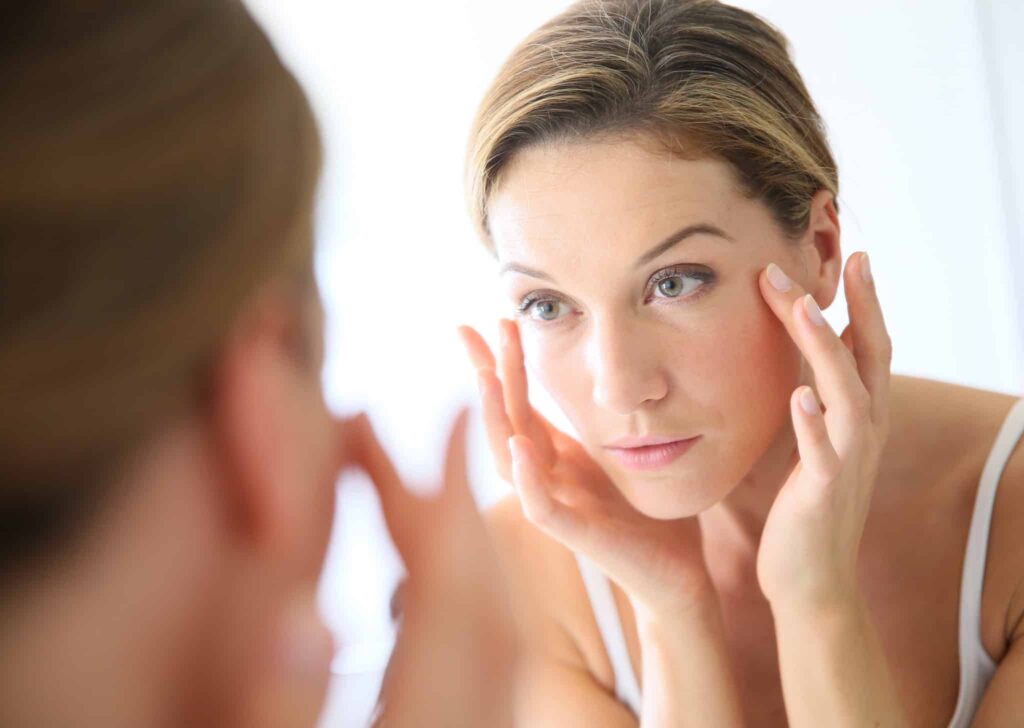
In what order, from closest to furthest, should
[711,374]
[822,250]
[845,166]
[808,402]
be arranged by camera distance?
[808,402], [711,374], [822,250], [845,166]

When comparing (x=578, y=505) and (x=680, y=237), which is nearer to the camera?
(x=680, y=237)

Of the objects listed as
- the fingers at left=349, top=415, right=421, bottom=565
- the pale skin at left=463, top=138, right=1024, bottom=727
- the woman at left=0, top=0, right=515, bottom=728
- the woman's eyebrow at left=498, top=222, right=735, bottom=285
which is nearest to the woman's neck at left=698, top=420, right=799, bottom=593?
the pale skin at left=463, top=138, right=1024, bottom=727

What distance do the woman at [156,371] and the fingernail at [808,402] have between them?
2.17 feet

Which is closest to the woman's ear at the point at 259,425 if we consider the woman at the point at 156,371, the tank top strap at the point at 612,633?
the woman at the point at 156,371

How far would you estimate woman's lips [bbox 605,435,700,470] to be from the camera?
1.22m

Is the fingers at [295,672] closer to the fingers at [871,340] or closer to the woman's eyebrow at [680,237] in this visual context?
the woman's eyebrow at [680,237]

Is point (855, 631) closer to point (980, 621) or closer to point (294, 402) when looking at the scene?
point (980, 621)

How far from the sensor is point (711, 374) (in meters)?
1.18

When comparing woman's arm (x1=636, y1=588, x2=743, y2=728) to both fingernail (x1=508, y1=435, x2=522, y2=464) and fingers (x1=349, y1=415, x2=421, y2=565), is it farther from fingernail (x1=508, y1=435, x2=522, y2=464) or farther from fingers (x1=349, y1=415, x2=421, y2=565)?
A: fingers (x1=349, y1=415, x2=421, y2=565)

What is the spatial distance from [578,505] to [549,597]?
0.24m

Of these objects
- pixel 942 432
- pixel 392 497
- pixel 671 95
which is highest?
Result: pixel 671 95

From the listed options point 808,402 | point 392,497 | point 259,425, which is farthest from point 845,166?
point 259,425

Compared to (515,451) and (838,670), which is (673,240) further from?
(838,670)

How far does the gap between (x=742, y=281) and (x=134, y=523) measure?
2.82ft
